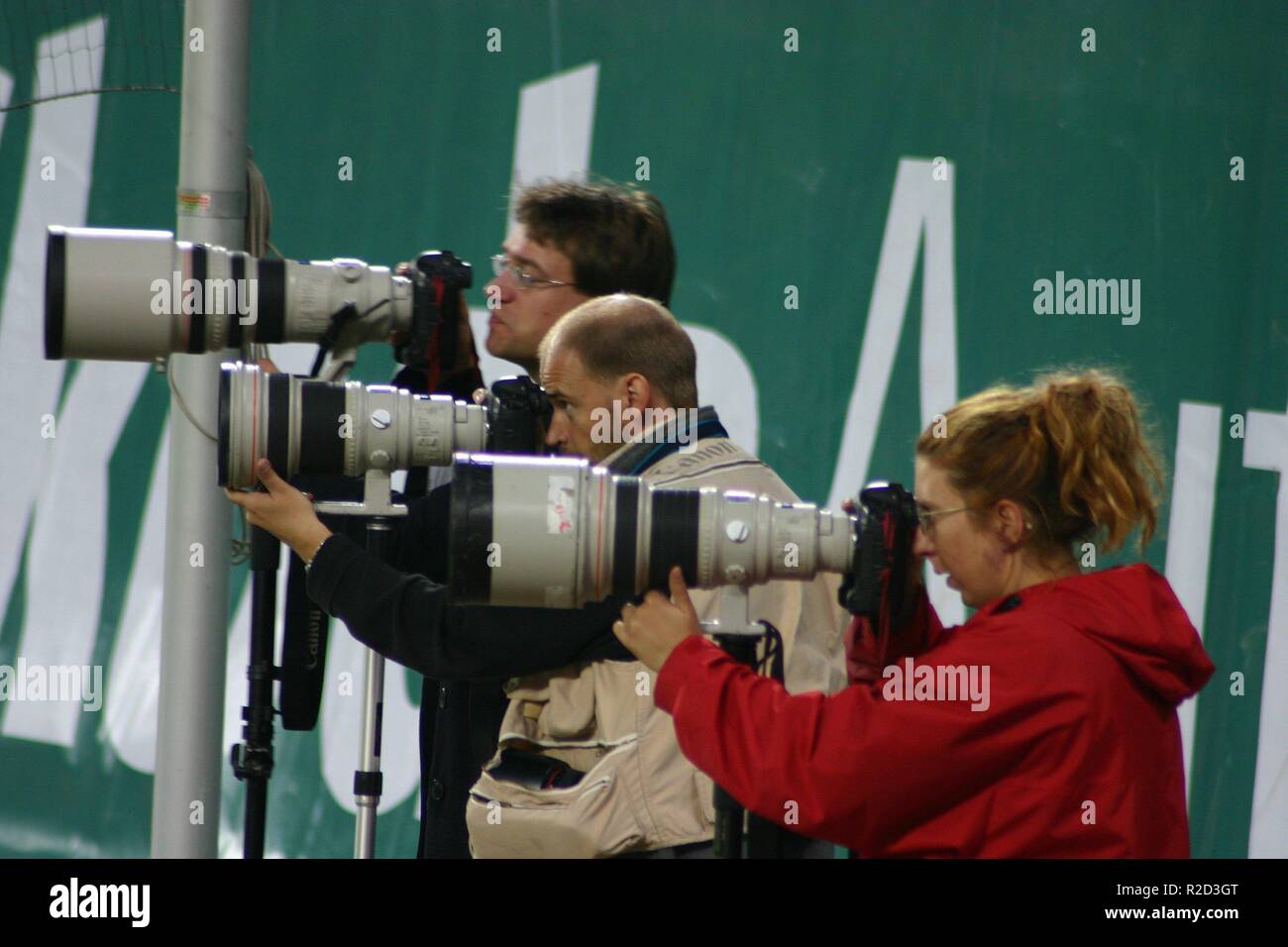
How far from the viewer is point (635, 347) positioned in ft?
6.49

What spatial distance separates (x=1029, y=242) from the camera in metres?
3.42

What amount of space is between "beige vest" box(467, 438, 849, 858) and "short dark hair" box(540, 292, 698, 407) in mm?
114

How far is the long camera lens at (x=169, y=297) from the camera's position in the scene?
77.9 inches

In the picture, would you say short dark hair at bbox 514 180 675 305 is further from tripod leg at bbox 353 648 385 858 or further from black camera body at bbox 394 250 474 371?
tripod leg at bbox 353 648 385 858

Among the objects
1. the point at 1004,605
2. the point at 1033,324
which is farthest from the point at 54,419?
the point at 1004,605

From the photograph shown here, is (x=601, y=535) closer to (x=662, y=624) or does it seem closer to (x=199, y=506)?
(x=662, y=624)

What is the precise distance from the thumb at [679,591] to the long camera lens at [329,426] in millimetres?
462

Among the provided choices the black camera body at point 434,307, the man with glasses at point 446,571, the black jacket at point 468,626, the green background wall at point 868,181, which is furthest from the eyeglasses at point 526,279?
the green background wall at point 868,181

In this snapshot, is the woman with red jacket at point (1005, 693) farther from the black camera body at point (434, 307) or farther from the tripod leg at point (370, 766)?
the tripod leg at point (370, 766)

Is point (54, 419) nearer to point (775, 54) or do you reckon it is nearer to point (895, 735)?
point (775, 54)

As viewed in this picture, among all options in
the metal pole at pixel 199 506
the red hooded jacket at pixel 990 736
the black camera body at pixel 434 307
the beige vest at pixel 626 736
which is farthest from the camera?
the metal pole at pixel 199 506

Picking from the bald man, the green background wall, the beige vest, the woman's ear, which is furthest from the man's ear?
the green background wall

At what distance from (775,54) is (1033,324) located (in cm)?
78

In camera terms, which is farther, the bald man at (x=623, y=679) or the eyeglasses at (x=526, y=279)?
the eyeglasses at (x=526, y=279)
